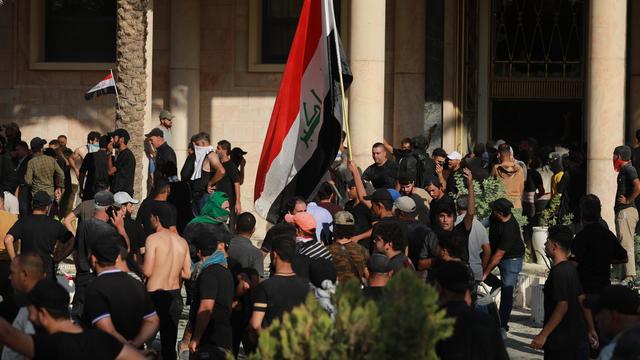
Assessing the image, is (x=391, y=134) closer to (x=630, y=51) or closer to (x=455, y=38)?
(x=455, y=38)

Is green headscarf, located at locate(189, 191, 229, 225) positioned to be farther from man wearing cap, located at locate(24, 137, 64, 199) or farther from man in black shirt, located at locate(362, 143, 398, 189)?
man wearing cap, located at locate(24, 137, 64, 199)

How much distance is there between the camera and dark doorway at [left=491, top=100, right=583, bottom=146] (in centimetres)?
2453

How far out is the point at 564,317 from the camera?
34.7 ft

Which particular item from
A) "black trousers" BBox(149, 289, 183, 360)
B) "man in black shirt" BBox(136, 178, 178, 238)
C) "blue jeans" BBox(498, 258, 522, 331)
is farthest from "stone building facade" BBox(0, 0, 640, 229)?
"black trousers" BBox(149, 289, 183, 360)

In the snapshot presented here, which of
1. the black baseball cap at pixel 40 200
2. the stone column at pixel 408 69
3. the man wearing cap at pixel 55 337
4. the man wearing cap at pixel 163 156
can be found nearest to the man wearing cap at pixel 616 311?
the man wearing cap at pixel 55 337

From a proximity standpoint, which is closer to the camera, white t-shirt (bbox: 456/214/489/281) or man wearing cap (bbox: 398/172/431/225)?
white t-shirt (bbox: 456/214/489/281)

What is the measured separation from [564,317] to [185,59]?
12.8 meters

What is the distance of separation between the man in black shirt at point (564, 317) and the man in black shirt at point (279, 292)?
6.70ft

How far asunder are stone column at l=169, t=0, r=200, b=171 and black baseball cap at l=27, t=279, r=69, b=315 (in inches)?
582

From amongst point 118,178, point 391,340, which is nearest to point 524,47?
point 118,178

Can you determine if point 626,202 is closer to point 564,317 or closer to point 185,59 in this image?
point 564,317

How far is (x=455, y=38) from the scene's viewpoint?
2256 cm

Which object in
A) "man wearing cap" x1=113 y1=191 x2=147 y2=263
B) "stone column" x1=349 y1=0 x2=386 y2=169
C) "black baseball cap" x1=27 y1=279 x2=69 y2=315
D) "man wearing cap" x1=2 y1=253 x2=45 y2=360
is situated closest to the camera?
"black baseball cap" x1=27 y1=279 x2=69 y2=315

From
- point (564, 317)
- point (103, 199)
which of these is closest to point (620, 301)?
point (564, 317)
